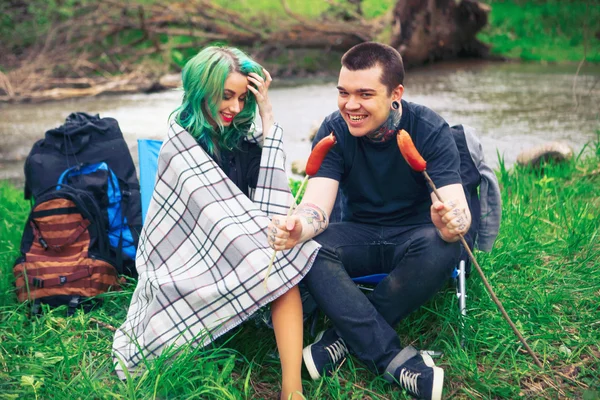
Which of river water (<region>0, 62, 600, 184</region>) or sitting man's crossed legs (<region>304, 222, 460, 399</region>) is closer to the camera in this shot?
sitting man's crossed legs (<region>304, 222, 460, 399</region>)

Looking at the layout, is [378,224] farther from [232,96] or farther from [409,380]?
[232,96]

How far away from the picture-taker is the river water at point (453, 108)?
19.8ft

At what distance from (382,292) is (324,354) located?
1.12 ft

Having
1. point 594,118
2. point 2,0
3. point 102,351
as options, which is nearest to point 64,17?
point 2,0

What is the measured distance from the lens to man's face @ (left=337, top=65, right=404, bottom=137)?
264cm

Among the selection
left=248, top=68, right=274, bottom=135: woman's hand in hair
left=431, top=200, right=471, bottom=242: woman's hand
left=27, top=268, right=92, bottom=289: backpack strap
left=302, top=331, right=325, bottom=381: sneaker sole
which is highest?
left=248, top=68, right=274, bottom=135: woman's hand in hair

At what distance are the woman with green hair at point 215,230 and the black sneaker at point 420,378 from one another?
15.7 inches

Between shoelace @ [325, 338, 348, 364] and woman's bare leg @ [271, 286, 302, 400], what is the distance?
6.5 inches

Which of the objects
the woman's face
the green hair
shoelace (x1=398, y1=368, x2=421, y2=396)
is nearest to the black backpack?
the green hair

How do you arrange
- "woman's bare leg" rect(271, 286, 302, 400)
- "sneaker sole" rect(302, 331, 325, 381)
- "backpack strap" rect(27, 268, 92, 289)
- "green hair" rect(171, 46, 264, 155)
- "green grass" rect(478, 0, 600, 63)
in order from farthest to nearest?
"green grass" rect(478, 0, 600, 63) < "backpack strap" rect(27, 268, 92, 289) < "green hair" rect(171, 46, 264, 155) < "sneaker sole" rect(302, 331, 325, 381) < "woman's bare leg" rect(271, 286, 302, 400)

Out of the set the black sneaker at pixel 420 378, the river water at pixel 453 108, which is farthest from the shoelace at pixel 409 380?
the river water at pixel 453 108

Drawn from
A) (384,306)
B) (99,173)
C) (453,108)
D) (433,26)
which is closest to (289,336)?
(384,306)

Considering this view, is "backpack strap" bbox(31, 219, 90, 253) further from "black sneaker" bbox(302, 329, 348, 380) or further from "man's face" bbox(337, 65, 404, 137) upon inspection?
"man's face" bbox(337, 65, 404, 137)

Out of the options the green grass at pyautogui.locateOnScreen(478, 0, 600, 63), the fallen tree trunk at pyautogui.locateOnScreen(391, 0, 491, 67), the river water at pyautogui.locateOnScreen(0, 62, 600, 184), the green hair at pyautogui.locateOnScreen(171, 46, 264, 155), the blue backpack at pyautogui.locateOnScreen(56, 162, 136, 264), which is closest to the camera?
the green hair at pyautogui.locateOnScreen(171, 46, 264, 155)
